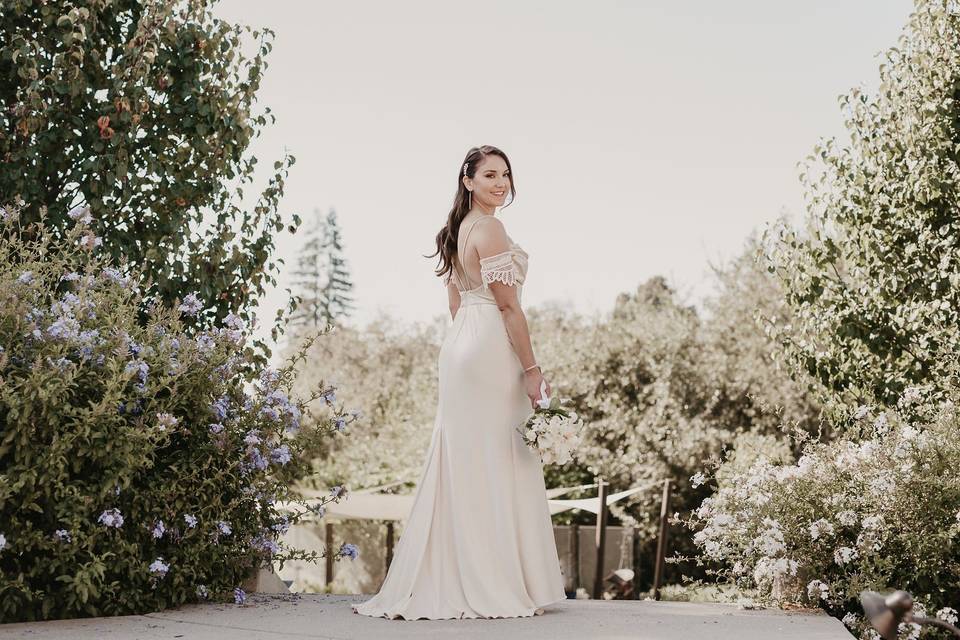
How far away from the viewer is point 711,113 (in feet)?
53.5

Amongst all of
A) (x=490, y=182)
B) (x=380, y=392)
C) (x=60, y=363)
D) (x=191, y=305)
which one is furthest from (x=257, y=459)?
(x=380, y=392)

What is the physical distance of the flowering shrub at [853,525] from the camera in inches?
199

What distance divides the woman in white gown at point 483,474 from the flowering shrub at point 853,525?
43.5 inches

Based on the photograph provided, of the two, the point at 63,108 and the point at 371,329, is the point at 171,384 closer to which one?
the point at 63,108

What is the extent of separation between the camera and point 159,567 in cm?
492

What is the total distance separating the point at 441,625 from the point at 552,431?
3.40ft

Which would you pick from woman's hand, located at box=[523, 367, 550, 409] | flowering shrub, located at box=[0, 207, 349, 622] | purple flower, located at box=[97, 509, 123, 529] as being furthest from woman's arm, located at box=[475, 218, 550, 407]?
purple flower, located at box=[97, 509, 123, 529]

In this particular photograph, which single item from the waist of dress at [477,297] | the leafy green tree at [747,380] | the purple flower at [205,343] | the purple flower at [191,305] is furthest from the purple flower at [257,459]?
the leafy green tree at [747,380]

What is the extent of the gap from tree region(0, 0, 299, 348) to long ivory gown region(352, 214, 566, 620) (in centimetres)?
222

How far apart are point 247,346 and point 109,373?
1752 millimetres

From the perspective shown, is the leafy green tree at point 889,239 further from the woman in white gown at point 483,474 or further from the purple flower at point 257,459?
the purple flower at point 257,459

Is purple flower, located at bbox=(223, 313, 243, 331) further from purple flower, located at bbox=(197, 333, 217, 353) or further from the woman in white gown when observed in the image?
the woman in white gown

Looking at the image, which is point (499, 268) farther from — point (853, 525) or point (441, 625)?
point (853, 525)

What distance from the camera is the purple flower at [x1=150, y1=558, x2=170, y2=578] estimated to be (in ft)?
16.1
